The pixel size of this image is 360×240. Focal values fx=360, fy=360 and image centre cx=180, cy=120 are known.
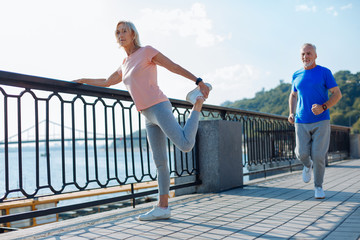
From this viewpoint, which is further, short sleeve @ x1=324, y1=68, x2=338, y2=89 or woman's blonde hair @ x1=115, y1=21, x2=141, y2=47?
short sleeve @ x1=324, y1=68, x2=338, y2=89

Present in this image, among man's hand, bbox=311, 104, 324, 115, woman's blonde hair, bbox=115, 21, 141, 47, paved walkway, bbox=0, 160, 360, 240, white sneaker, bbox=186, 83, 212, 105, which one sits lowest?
paved walkway, bbox=0, 160, 360, 240

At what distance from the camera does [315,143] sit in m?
4.45

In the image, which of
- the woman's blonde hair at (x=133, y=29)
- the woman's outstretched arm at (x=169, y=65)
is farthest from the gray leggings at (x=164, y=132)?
the woman's blonde hair at (x=133, y=29)

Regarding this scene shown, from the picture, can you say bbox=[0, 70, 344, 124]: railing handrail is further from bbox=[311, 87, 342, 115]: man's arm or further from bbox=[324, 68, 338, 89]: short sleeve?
bbox=[324, 68, 338, 89]: short sleeve

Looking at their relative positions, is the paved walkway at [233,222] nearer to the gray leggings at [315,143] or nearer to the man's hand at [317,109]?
the gray leggings at [315,143]

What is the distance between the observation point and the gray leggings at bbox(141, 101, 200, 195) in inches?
122

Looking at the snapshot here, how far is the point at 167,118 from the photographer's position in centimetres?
314

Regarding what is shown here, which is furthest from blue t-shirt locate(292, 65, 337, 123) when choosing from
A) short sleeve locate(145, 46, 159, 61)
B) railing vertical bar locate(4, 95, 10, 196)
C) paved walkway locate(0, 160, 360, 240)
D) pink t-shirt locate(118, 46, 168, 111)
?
railing vertical bar locate(4, 95, 10, 196)

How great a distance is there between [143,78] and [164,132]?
0.51 metres

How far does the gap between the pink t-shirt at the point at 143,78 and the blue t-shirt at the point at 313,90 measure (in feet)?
6.94

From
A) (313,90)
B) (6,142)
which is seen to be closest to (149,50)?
(6,142)

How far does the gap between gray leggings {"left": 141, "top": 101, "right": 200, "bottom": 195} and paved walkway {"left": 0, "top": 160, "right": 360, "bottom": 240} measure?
18.6 inches

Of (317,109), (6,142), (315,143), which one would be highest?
(317,109)

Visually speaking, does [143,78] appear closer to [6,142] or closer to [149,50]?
[149,50]
